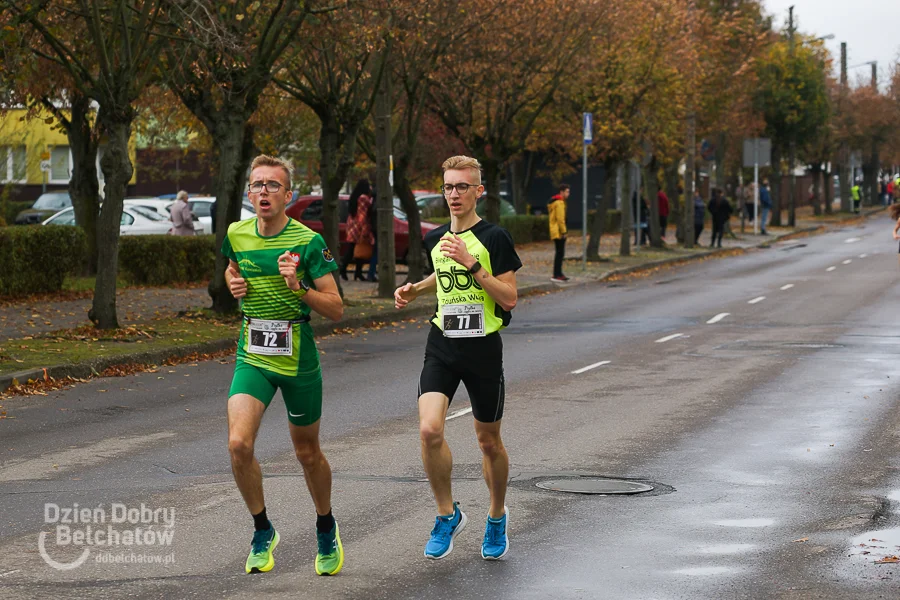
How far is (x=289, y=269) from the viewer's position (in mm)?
6383

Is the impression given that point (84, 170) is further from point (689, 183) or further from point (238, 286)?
point (238, 286)

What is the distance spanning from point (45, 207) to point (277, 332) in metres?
43.2

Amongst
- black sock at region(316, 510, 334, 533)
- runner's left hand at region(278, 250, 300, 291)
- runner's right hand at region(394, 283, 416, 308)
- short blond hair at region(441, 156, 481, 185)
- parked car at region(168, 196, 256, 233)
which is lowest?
black sock at region(316, 510, 334, 533)

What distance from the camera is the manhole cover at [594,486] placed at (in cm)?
872

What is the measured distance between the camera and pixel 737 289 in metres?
28.3

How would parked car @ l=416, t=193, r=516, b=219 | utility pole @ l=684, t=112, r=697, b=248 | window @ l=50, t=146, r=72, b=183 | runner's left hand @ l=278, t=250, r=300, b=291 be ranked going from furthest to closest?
window @ l=50, t=146, r=72, b=183 < utility pole @ l=684, t=112, r=697, b=248 < parked car @ l=416, t=193, r=516, b=219 < runner's left hand @ l=278, t=250, r=300, b=291

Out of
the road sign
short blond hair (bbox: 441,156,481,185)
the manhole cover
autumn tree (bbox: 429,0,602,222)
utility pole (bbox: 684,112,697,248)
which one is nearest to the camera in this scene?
short blond hair (bbox: 441,156,481,185)

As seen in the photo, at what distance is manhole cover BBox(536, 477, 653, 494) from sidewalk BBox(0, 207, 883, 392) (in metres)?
6.58

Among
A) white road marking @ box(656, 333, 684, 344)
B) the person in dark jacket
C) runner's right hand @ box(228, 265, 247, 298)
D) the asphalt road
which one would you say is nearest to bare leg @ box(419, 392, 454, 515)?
the asphalt road

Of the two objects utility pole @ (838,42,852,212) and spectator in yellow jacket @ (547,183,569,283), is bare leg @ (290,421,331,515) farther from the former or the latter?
utility pole @ (838,42,852,212)

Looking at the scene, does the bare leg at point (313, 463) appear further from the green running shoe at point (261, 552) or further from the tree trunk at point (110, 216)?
the tree trunk at point (110, 216)

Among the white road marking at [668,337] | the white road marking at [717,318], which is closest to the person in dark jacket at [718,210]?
the white road marking at [717,318]

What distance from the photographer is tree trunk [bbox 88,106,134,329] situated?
17.7 meters

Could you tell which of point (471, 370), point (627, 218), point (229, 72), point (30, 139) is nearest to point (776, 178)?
point (627, 218)
